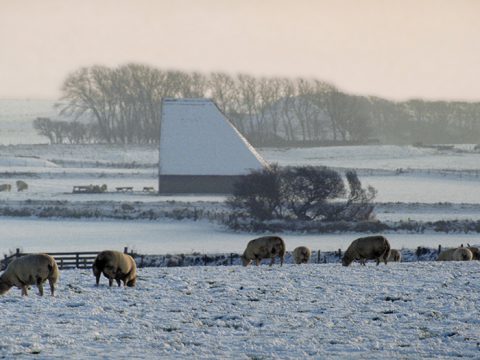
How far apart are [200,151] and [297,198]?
19.8 m

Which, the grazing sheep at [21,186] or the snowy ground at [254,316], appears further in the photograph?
the grazing sheep at [21,186]

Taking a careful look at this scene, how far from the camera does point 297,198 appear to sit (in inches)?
2383

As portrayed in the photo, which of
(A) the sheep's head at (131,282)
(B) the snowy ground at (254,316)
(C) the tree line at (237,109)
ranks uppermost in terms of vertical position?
(C) the tree line at (237,109)

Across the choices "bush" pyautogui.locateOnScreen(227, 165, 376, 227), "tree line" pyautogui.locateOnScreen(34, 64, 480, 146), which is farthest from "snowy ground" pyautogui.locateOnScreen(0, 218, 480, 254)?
"tree line" pyautogui.locateOnScreen(34, 64, 480, 146)

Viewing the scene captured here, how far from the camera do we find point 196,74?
520 ft

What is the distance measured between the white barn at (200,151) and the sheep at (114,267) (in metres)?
48.2

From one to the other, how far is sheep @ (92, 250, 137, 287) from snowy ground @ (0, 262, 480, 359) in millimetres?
447

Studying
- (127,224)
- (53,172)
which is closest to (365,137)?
(53,172)

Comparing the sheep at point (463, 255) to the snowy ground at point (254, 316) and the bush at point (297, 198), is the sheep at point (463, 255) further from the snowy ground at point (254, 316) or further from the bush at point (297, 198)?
the bush at point (297, 198)

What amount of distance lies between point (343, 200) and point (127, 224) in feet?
55.8

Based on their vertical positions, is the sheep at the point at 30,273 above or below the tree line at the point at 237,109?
below

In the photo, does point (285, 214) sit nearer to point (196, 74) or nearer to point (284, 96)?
point (196, 74)

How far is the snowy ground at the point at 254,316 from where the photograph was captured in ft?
59.5

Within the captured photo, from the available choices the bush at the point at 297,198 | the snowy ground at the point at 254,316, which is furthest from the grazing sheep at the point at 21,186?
the snowy ground at the point at 254,316
